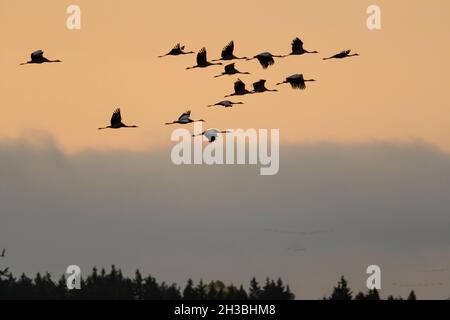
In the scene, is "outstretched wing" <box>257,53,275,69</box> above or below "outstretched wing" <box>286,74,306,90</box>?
Answer: above

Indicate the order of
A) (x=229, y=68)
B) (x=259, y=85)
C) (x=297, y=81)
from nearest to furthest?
(x=297, y=81) < (x=229, y=68) < (x=259, y=85)

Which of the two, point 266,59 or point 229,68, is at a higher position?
point 229,68

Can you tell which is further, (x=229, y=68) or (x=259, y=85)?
(x=259, y=85)

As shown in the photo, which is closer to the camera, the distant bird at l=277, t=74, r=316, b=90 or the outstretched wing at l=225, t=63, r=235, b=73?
the distant bird at l=277, t=74, r=316, b=90

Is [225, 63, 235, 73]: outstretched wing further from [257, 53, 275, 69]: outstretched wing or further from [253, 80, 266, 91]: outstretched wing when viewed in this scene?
[257, 53, 275, 69]: outstretched wing

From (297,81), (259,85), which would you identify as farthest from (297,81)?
(259,85)

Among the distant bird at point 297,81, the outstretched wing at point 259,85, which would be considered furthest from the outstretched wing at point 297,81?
the outstretched wing at point 259,85

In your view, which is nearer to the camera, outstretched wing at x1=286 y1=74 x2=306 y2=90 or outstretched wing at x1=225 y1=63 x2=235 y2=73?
outstretched wing at x1=286 y1=74 x2=306 y2=90

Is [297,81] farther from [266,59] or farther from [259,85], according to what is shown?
[259,85]

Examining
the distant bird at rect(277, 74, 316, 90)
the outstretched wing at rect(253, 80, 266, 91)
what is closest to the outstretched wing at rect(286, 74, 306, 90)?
the distant bird at rect(277, 74, 316, 90)

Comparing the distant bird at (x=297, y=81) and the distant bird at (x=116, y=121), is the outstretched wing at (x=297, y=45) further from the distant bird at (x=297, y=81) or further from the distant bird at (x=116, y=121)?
the distant bird at (x=116, y=121)

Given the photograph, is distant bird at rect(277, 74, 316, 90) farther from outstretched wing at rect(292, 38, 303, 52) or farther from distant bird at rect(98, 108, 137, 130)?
distant bird at rect(98, 108, 137, 130)

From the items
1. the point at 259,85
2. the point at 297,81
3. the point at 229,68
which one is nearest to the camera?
the point at 297,81
